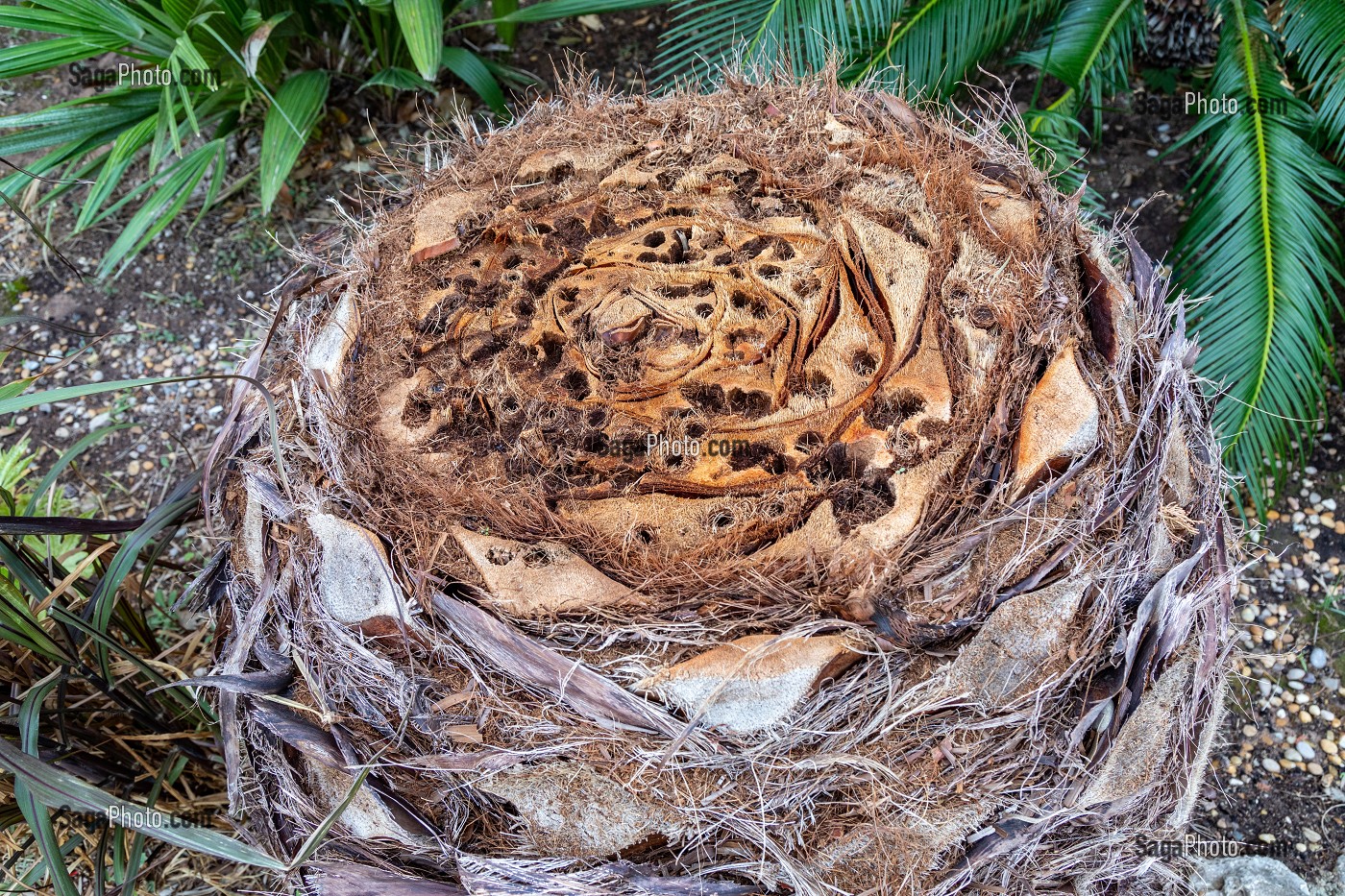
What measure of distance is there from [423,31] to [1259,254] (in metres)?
1.42

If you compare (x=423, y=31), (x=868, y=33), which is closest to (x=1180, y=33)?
(x=868, y=33)

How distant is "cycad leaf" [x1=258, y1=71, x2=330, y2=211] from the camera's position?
169 centimetres

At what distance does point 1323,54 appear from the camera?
1642mm

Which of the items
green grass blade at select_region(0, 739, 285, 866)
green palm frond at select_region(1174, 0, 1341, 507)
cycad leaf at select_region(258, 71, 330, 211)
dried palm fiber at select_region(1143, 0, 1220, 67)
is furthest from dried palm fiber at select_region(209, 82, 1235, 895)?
dried palm fiber at select_region(1143, 0, 1220, 67)

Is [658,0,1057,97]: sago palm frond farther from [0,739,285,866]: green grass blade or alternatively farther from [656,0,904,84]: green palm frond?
[0,739,285,866]: green grass blade

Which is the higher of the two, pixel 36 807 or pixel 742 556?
pixel 742 556

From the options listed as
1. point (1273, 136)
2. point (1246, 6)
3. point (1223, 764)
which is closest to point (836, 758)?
point (1223, 764)

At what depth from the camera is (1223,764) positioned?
1.44 m

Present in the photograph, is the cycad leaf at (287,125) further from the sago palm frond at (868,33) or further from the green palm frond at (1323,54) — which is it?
the green palm frond at (1323,54)

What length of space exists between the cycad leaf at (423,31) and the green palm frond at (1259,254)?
1.28 metres

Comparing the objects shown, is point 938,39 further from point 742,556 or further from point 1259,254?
point 742,556

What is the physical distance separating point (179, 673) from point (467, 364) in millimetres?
542

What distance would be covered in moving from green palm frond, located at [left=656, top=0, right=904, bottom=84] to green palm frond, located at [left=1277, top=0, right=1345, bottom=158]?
70 cm

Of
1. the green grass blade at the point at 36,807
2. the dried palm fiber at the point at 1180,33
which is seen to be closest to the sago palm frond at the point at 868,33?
the dried palm fiber at the point at 1180,33
